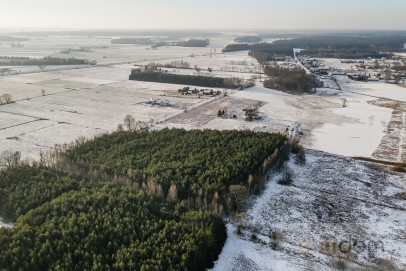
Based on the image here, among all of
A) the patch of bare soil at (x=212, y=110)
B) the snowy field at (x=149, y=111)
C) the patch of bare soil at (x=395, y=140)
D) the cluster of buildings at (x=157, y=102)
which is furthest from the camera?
the cluster of buildings at (x=157, y=102)

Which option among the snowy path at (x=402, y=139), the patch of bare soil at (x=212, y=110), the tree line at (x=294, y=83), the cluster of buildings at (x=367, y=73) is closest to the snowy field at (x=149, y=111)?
the patch of bare soil at (x=212, y=110)

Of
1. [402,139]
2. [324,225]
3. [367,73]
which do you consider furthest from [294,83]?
[324,225]

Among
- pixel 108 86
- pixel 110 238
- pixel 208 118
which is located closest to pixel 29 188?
pixel 110 238

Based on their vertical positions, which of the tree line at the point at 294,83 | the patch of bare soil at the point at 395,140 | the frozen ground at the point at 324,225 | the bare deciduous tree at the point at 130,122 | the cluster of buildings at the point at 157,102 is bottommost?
the frozen ground at the point at 324,225

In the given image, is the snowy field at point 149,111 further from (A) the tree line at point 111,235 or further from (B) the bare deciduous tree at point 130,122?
(A) the tree line at point 111,235

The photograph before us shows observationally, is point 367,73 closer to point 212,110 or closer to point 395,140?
point 395,140

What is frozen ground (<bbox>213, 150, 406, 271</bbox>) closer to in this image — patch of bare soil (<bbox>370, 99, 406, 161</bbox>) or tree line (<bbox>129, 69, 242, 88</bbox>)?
patch of bare soil (<bbox>370, 99, 406, 161</bbox>)
